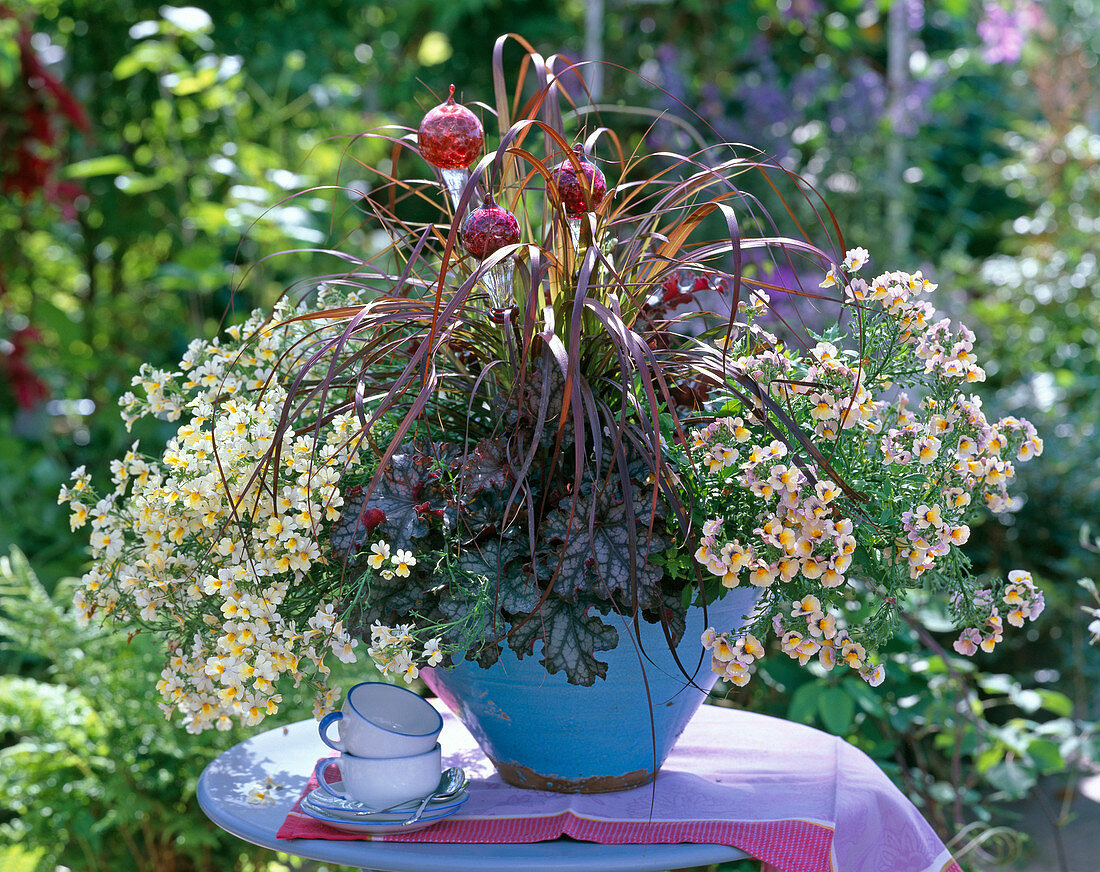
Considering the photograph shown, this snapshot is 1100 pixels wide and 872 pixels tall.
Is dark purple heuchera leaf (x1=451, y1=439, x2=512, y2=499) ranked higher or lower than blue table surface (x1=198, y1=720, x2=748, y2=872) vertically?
higher

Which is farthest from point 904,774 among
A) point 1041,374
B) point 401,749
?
point 1041,374

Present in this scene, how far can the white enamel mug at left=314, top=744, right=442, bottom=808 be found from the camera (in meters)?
0.94

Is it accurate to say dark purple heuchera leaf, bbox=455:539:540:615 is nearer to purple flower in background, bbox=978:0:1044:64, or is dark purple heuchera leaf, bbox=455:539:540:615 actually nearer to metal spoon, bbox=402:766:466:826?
metal spoon, bbox=402:766:466:826

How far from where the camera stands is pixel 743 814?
95 cm

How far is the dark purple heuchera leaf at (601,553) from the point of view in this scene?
0.88 m

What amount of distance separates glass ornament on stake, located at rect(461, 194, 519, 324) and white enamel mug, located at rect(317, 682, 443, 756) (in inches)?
16.3

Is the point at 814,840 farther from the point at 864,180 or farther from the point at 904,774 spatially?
the point at 864,180

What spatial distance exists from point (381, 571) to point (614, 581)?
0.22m

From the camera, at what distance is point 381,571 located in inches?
36.1

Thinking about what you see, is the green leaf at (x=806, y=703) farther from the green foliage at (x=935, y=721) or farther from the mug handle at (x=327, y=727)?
the mug handle at (x=327, y=727)

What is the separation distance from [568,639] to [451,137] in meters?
0.53

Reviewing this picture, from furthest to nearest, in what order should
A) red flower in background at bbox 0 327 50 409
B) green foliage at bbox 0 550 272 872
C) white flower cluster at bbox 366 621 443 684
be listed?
1. red flower in background at bbox 0 327 50 409
2. green foliage at bbox 0 550 272 872
3. white flower cluster at bbox 366 621 443 684

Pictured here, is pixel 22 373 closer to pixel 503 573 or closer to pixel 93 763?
pixel 93 763

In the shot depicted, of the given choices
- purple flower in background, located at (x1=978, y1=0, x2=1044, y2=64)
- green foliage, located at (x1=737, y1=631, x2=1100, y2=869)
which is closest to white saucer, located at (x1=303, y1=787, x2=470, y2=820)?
green foliage, located at (x1=737, y1=631, x2=1100, y2=869)
